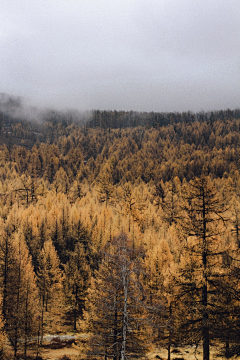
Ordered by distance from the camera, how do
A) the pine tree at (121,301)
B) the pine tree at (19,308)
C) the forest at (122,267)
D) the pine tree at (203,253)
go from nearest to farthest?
the pine tree at (121,301), the forest at (122,267), the pine tree at (203,253), the pine tree at (19,308)

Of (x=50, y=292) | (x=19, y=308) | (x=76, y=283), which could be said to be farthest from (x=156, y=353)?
(x=19, y=308)

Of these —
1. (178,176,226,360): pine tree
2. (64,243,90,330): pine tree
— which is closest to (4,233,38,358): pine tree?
(64,243,90,330): pine tree

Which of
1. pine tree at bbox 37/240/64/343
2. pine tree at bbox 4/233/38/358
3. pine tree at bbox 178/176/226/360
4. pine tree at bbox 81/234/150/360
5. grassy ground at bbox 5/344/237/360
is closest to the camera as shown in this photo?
pine tree at bbox 81/234/150/360

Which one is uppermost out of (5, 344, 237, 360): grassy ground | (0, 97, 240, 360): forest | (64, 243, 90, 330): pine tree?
(0, 97, 240, 360): forest

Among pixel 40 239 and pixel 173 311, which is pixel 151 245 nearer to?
pixel 173 311

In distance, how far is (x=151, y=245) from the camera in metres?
40.2

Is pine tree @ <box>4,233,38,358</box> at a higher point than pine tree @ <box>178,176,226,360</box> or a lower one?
lower

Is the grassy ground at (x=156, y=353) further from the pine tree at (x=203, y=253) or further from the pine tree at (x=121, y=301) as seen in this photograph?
the pine tree at (x=203, y=253)

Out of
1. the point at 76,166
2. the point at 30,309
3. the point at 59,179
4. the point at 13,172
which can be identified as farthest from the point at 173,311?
the point at 76,166

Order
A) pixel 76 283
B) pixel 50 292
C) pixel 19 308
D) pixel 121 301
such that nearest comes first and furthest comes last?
pixel 121 301
pixel 19 308
pixel 50 292
pixel 76 283

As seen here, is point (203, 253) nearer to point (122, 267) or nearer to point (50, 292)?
point (122, 267)

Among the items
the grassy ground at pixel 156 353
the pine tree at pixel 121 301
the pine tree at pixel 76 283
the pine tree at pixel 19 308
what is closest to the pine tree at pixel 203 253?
the pine tree at pixel 121 301

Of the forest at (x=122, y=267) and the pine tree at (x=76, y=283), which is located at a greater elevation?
the forest at (x=122, y=267)

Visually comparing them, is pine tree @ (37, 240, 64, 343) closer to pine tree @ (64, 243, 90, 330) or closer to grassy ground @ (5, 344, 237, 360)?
pine tree @ (64, 243, 90, 330)
